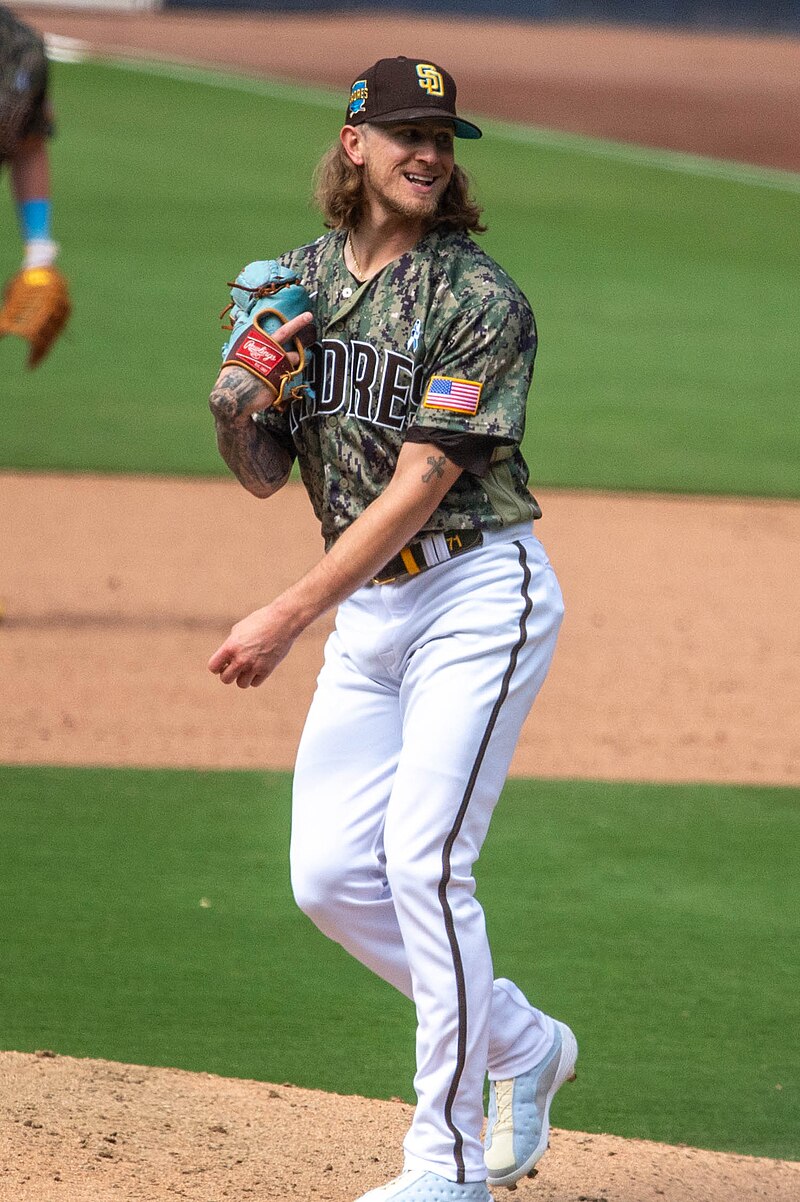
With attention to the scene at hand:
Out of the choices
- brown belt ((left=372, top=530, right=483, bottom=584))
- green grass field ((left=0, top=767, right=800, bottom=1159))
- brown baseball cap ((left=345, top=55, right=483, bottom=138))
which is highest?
brown baseball cap ((left=345, top=55, right=483, bottom=138))

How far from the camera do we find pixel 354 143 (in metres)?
3.51

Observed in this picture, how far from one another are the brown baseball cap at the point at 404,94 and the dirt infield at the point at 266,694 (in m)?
1.99

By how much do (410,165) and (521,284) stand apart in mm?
12381

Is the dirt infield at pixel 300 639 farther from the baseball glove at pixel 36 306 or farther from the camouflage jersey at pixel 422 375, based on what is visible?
the camouflage jersey at pixel 422 375

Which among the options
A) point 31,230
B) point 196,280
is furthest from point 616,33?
point 31,230

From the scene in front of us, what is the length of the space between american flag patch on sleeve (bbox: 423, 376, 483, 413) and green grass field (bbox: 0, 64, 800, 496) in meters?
7.35

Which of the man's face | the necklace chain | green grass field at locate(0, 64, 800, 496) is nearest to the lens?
the man's face

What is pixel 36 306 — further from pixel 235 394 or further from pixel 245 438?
pixel 235 394

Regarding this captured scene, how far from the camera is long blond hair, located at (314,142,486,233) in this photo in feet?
11.6

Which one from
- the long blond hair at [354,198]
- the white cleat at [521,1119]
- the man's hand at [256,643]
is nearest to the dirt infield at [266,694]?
the white cleat at [521,1119]

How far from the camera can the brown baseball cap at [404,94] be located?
134 inches

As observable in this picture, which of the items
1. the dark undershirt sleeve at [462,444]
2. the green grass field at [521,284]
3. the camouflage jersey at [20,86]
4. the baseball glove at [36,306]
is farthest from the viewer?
the green grass field at [521,284]

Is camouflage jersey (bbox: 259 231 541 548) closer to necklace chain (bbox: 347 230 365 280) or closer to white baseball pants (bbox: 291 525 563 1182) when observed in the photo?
necklace chain (bbox: 347 230 365 280)

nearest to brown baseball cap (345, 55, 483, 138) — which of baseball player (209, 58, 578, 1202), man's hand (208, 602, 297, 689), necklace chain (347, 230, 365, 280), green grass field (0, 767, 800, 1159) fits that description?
baseball player (209, 58, 578, 1202)
